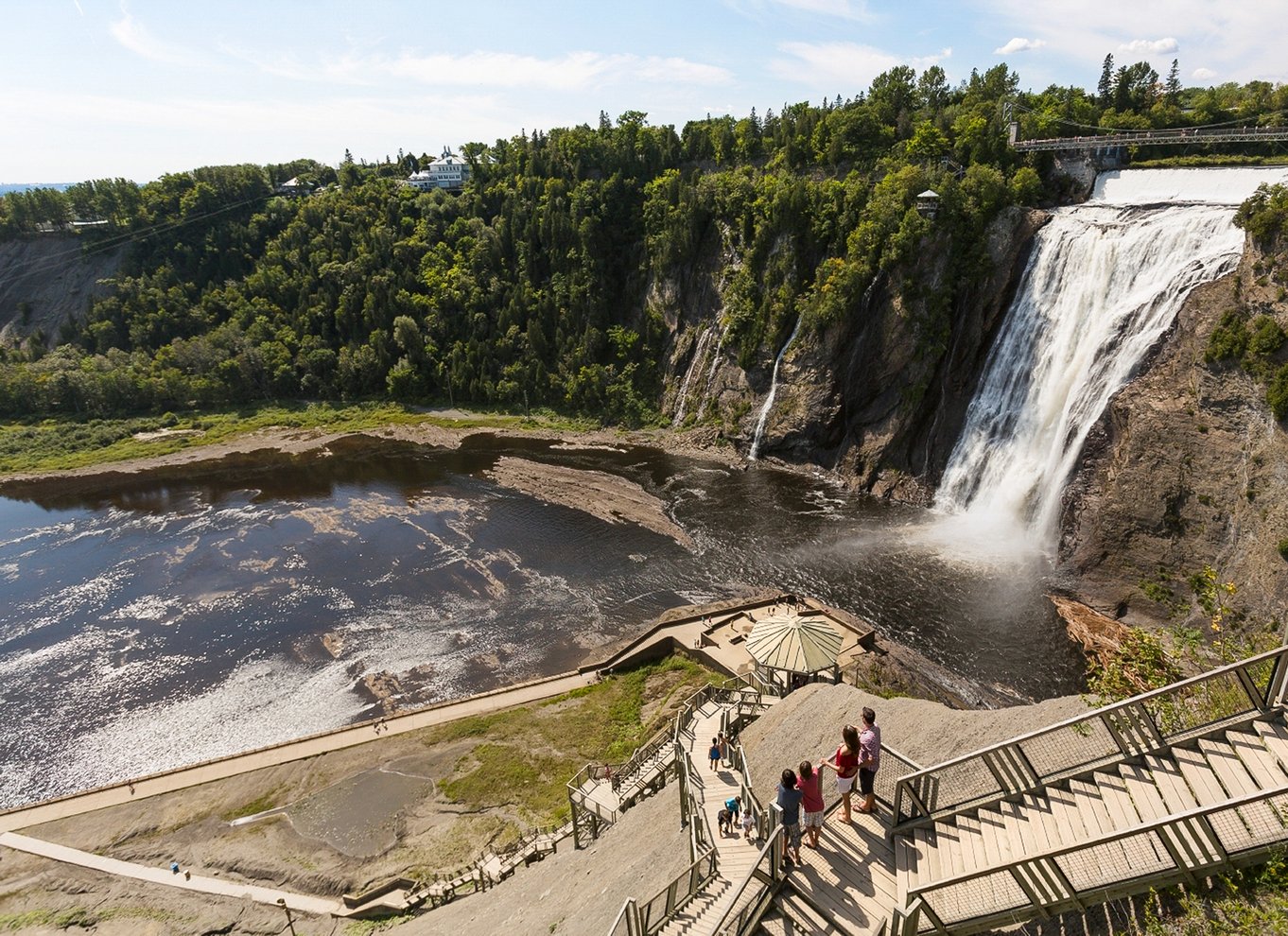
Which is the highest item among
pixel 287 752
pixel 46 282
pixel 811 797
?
pixel 46 282

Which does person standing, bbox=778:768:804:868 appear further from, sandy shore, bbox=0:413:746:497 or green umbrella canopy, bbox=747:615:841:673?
sandy shore, bbox=0:413:746:497

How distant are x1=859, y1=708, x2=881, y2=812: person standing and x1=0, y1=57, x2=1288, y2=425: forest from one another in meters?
47.6

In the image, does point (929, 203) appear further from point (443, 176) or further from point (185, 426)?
point (443, 176)

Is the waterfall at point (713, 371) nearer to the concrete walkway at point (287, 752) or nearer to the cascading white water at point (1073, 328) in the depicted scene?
the cascading white water at point (1073, 328)

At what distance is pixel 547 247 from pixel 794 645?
7876 cm

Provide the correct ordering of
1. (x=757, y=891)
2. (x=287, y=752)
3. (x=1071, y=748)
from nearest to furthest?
(x=1071, y=748) → (x=757, y=891) → (x=287, y=752)

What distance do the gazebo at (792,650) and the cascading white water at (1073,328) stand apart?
25.7 metres

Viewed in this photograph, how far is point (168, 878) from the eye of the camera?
25.7m

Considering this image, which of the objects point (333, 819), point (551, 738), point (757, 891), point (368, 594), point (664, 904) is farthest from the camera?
point (368, 594)

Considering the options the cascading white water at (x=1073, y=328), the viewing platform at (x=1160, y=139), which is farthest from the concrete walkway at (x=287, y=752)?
the viewing platform at (x=1160, y=139)

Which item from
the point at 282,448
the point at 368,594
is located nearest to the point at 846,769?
the point at 368,594

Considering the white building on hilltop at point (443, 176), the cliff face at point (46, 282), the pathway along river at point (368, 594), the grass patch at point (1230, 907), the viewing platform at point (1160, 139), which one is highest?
the white building on hilltop at point (443, 176)

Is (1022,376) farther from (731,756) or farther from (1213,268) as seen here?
(731,756)

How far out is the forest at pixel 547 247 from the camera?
60062 millimetres
